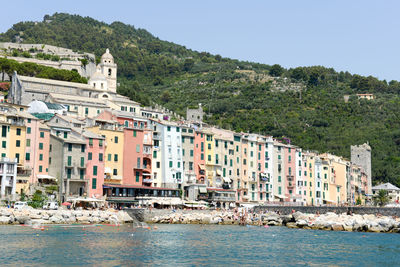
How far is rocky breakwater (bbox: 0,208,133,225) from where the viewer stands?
6091 centimetres

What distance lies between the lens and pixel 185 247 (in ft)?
156

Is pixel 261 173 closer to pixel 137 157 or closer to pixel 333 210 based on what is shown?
pixel 333 210

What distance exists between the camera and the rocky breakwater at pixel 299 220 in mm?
68750

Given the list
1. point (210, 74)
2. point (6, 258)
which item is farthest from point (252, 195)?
point (210, 74)

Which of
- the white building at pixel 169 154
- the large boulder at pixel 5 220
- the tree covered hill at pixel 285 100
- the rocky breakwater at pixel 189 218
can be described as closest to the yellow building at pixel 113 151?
the white building at pixel 169 154

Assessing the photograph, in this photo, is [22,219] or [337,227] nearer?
[22,219]

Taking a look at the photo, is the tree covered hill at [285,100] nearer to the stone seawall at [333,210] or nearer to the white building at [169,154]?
the white building at [169,154]

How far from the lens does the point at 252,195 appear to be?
96625 millimetres

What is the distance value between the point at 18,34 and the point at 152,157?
385ft

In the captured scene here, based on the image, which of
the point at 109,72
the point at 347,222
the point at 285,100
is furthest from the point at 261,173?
the point at 285,100

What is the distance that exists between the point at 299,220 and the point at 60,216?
27540 mm

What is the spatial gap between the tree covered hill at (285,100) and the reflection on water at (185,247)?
69880 millimetres

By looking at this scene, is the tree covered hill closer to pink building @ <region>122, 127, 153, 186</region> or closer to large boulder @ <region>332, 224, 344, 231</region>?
pink building @ <region>122, 127, 153, 186</region>

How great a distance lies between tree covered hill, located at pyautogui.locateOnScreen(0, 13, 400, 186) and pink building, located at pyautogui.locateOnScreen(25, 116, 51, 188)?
53135mm
